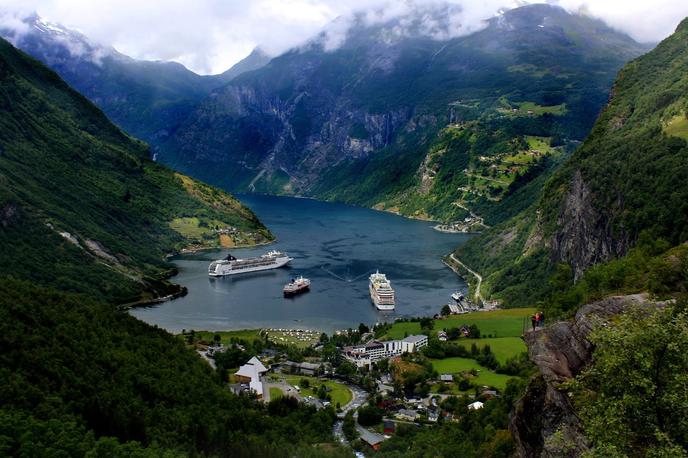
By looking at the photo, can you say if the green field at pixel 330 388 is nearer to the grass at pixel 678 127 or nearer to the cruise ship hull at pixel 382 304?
the cruise ship hull at pixel 382 304

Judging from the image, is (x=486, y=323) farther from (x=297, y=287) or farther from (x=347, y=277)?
(x=347, y=277)

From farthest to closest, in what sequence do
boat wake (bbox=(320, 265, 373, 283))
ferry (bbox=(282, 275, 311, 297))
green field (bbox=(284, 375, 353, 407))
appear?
boat wake (bbox=(320, 265, 373, 283)), ferry (bbox=(282, 275, 311, 297)), green field (bbox=(284, 375, 353, 407))

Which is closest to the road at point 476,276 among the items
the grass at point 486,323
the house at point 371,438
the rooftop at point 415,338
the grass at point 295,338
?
the grass at point 486,323

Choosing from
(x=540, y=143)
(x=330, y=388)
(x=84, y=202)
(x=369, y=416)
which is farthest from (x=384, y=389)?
(x=540, y=143)

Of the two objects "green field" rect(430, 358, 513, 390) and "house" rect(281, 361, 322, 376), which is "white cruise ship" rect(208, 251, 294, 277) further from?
"green field" rect(430, 358, 513, 390)

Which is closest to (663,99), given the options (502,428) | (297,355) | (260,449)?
(297,355)

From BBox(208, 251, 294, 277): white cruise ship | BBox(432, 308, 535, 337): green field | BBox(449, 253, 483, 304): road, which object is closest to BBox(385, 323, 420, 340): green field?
BBox(432, 308, 535, 337): green field

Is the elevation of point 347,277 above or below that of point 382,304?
above
